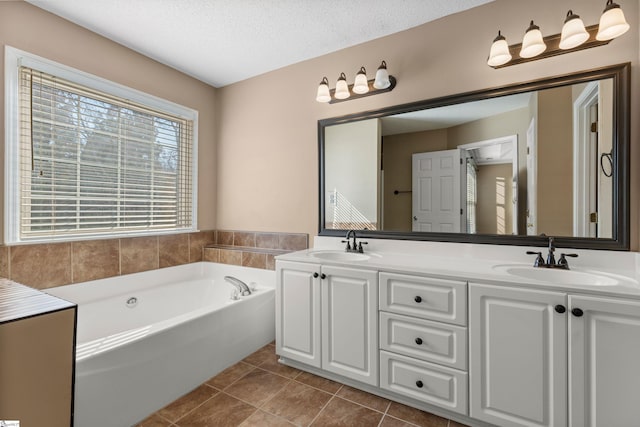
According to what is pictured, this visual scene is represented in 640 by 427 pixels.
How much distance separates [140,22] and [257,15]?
0.85 m

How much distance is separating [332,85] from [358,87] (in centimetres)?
35

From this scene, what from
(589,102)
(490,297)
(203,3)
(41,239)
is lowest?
(490,297)

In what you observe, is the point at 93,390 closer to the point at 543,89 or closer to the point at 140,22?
the point at 140,22

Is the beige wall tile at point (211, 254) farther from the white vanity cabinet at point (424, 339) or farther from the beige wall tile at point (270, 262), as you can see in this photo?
the white vanity cabinet at point (424, 339)

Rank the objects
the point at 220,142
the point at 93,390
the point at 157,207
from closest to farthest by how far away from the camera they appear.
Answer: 1. the point at 93,390
2. the point at 157,207
3. the point at 220,142

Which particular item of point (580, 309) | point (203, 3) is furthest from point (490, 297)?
point (203, 3)

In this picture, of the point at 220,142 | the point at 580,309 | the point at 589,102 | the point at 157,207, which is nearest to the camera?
the point at 580,309

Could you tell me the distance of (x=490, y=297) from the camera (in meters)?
1.38

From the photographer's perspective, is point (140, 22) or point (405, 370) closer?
point (405, 370)

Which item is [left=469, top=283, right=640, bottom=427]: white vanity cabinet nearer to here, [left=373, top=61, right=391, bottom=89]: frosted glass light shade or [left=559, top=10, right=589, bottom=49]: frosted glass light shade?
[left=559, top=10, right=589, bottom=49]: frosted glass light shade

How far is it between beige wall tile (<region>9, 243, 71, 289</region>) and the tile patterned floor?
1.19 metres

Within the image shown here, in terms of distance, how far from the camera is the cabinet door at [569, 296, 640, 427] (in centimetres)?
114

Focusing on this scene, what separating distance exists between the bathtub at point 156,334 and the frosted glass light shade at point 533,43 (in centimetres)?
234

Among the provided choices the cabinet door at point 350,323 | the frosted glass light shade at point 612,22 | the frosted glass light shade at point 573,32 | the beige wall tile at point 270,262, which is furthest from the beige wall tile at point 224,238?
the frosted glass light shade at point 612,22
